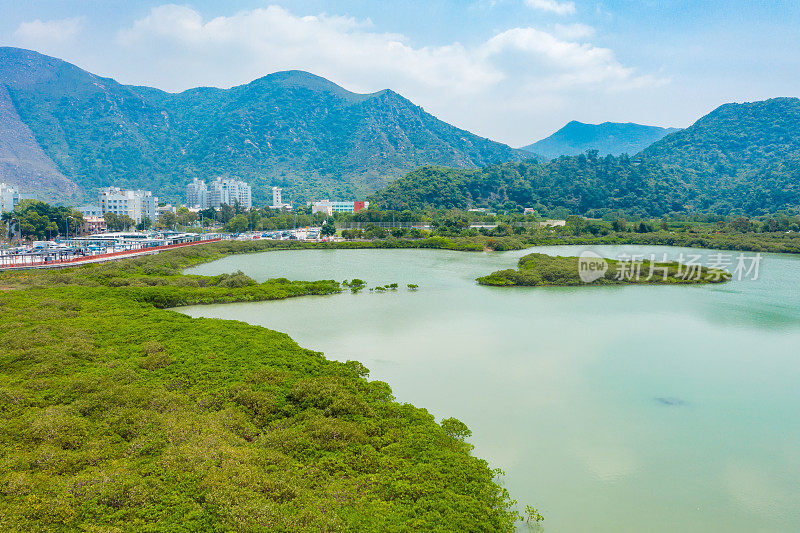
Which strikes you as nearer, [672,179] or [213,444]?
[213,444]

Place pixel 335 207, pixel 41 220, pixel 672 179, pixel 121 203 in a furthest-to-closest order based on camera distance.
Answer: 1. pixel 335 207
2. pixel 672 179
3. pixel 121 203
4. pixel 41 220

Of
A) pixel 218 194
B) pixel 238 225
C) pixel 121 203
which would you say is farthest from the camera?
pixel 218 194

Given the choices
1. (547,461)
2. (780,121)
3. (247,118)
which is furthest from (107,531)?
(247,118)

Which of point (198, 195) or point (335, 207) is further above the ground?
point (198, 195)

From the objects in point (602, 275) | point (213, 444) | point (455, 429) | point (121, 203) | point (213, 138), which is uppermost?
point (213, 138)

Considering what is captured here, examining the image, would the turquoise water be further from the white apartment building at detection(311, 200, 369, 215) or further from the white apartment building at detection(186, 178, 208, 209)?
the white apartment building at detection(186, 178, 208, 209)

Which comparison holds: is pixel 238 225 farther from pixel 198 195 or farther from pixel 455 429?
pixel 455 429

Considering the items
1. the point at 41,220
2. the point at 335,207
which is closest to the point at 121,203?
the point at 41,220

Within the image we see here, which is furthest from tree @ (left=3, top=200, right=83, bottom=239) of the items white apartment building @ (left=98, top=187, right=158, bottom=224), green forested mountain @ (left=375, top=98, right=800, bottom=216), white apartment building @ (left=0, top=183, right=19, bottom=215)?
green forested mountain @ (left=375, top=98, right=800, bottom=216)
